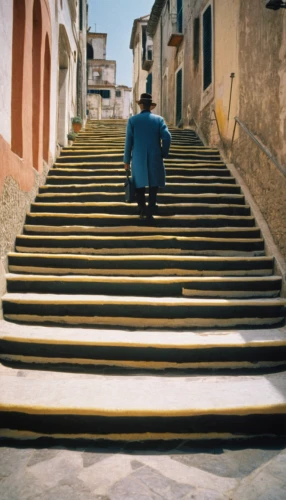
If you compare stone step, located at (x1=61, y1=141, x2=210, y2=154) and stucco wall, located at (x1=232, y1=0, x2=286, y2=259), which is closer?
stucco wall, located at (x1=232, y1=0, x2=286, y2=259)

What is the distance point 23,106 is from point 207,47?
21.4 feet

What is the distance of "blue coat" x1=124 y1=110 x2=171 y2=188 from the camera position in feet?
16.4

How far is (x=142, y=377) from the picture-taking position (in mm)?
3104

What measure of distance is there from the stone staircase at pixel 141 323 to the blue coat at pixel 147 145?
56 cm

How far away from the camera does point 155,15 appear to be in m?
17.5

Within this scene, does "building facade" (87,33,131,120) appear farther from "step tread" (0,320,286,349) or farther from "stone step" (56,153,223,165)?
"step tread" (0,320,286,349)

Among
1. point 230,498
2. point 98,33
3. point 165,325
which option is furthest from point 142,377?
point 98,33

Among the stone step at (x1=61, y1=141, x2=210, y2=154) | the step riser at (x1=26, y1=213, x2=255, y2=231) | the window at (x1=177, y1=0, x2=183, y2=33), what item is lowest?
the step riser at (x1=26, y1=213, x2=255, y2=231)

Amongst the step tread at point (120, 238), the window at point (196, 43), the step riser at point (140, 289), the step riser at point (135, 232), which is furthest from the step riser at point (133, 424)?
the window at point (196, 43)

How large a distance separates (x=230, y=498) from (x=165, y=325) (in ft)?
5.88

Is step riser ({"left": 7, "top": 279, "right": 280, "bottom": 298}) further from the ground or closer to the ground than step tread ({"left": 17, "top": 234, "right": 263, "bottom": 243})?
closer to the ground

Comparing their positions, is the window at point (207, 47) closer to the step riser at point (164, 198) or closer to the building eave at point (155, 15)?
the step riser at point (164, 198)

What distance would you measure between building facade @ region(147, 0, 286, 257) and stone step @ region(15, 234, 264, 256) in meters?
0.48

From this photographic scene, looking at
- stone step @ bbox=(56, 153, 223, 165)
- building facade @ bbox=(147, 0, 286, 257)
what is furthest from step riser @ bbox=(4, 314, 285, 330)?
stone step @ bbox=(56, 153, 223, 165)
